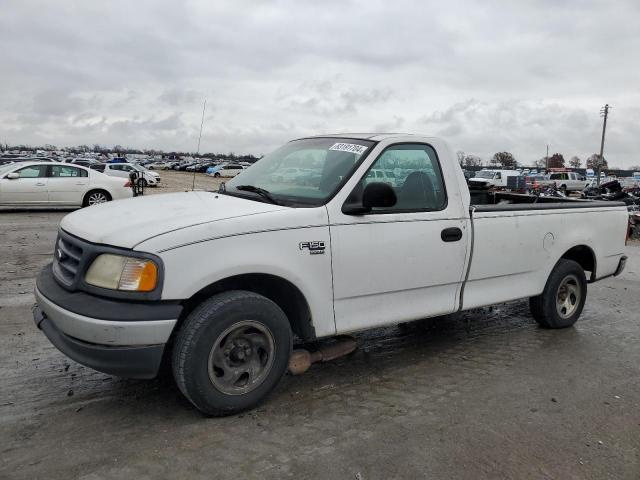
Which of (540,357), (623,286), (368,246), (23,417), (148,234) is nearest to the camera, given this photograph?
(148,234)

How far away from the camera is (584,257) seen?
6.06 m

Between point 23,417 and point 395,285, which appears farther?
point 395,285

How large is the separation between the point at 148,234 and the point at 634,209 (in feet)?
54.1

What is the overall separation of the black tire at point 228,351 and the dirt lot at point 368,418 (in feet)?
0.55

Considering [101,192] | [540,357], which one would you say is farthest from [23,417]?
[101,192]

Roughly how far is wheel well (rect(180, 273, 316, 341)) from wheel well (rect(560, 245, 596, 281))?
332 centimetres

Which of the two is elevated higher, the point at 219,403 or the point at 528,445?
the point at 219,403

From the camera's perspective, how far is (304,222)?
12.2 ft

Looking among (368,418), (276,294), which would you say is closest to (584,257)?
(368,418)

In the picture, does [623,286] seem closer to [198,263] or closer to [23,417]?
[198,263]

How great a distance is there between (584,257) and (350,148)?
3.27 meters

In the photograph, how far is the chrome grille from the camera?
346 centimetres

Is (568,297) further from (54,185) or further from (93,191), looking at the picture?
(54,185)

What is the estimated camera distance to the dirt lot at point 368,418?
10.1 feet
